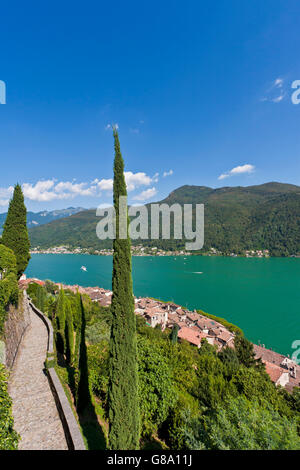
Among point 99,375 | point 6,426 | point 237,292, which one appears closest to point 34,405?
point 99,375

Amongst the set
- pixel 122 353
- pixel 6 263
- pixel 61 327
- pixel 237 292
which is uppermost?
pixel 6 263

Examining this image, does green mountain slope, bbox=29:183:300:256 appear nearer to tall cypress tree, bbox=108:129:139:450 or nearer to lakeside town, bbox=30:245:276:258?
lakeside town, bbox=30:245:276:258

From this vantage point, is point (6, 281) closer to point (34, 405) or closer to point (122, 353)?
point (34, 405)

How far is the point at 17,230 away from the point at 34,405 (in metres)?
9.68

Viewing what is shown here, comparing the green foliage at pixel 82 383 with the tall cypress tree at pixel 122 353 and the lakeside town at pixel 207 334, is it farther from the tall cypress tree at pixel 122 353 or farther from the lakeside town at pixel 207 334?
the lakeside town at pixel 207 334

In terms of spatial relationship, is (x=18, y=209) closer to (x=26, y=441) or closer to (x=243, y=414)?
(x=26, y=441)

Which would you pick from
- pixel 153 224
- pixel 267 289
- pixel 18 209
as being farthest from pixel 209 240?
pixel 18 209

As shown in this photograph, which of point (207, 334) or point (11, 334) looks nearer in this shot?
point (11, 334)

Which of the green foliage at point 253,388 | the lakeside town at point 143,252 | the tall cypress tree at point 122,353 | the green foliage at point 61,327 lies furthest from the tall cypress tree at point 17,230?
the lakeside town at point 143,252

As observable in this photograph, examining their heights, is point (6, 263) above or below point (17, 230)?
below

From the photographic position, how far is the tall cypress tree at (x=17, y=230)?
12.4 m

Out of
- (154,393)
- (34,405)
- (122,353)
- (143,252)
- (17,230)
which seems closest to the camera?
(122,353)

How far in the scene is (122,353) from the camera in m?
4.34

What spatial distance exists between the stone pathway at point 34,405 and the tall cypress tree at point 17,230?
5.49 metres
